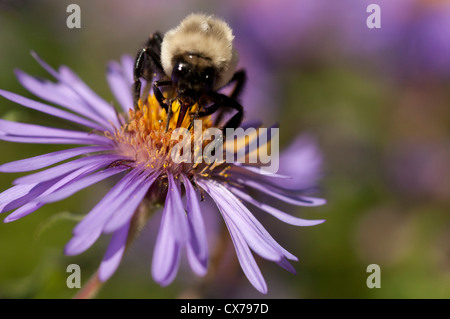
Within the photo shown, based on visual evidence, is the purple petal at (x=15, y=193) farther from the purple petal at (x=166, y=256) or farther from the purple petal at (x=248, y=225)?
the purple petal at (x=248, y=225)

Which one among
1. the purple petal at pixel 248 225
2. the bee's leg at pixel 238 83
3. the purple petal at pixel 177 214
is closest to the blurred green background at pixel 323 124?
the purple petal at pixel 177 214

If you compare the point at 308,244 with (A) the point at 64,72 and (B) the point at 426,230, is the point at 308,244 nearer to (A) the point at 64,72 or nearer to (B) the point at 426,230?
(B) the point at 426,230

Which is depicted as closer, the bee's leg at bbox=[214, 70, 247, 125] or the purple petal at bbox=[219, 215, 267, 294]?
the purple petal at bbox=[219, 215, 267, 294]

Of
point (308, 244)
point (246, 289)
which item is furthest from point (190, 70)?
point (308, 244)

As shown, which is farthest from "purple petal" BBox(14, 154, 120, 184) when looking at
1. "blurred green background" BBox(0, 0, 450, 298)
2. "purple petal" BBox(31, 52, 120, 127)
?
"purple petal" BBox(31, 52, 120, 127)

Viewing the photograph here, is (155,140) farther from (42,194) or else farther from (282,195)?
(282,195)

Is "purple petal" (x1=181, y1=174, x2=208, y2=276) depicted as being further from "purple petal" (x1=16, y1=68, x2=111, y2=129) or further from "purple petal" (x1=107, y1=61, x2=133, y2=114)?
"purple petal" (x1=107, y1=61, x2=133, y2=114)

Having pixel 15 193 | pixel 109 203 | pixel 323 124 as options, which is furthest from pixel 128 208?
pixel 323 124
